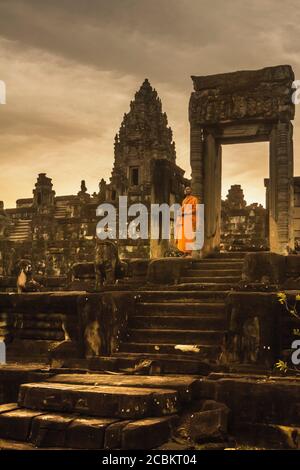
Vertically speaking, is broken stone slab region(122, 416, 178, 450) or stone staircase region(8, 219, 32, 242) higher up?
stone staircase region(8, 219, 32, 242)

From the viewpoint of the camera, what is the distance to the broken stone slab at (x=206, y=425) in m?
4.68

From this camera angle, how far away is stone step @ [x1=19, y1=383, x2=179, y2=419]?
15.8ft

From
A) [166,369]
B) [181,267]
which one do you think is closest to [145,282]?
[181,267]

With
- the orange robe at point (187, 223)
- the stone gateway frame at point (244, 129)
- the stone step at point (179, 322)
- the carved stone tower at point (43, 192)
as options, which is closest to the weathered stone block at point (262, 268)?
the stone step at point (179, 322)

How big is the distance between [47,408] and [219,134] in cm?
779

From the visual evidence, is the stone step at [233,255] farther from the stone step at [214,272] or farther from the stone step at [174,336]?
the stone step at [174,336]

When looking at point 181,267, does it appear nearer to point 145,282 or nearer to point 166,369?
point 145,282

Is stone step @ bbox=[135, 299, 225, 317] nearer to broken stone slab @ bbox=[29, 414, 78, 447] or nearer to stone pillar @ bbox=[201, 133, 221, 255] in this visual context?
broken stone slab @ bbox=[29, 414, 78, 447]

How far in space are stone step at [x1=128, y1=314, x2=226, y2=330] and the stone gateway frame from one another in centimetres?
433

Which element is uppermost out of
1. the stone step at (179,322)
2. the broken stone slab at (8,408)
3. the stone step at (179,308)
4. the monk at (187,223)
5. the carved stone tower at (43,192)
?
the carved stone tower at (43,192)

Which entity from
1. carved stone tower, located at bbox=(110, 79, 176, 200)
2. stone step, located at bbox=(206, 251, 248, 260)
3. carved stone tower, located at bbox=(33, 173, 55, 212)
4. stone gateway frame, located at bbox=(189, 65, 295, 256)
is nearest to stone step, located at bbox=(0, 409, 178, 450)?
stone step, located at bbox=(206, 251, 248, 260)

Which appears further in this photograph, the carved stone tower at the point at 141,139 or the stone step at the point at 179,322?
the carved stone tower at the point at 141,139

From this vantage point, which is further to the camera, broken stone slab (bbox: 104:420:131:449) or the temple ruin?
the temple ruin

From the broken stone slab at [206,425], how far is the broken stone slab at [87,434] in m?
0.61
